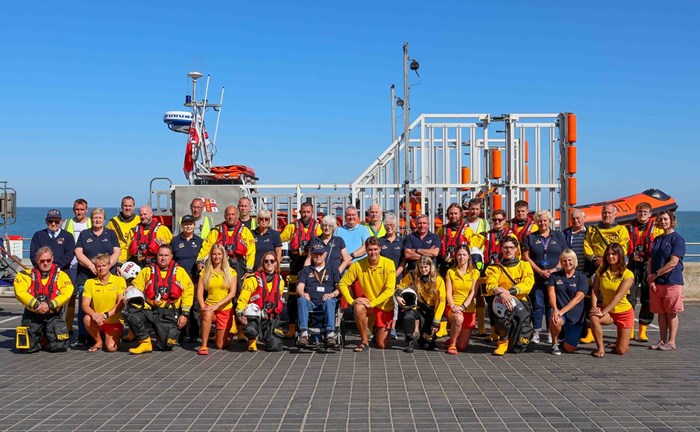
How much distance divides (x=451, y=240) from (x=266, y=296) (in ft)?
8.26

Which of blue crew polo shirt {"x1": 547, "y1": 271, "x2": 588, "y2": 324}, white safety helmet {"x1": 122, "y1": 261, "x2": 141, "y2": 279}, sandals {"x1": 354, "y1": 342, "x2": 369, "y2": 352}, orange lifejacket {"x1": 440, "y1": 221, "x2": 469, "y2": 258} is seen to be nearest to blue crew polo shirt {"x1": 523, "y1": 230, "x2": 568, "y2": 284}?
blue crew polo shirt {"x1": 547, "y1": 271, "x2": 588, "y2": 324}

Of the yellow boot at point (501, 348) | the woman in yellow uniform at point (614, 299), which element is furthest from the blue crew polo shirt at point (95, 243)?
the woman in yellow uniform at point (614, 299)

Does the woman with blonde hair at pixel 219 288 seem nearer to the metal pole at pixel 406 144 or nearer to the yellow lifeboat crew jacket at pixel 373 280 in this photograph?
the yellow lifeboat crew jacket at pixel 373 280

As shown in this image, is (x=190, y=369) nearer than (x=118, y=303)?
Yes

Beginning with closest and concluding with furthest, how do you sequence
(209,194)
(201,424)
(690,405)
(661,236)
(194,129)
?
(201,424), (690,405), (661,236), (209,194), (194,129)

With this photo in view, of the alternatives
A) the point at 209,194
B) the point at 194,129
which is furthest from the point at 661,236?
the point at 194,129

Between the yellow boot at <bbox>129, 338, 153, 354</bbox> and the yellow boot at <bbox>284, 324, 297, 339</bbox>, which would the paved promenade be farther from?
the yellow boot at <bbox>284, 324, 297, 339</bbox>

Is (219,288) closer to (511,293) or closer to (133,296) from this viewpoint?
(133,296)

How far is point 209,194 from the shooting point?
42.0 feet

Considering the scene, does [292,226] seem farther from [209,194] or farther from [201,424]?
[201,424]

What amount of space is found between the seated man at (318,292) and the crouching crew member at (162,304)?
136 cm

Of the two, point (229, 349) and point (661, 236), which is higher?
point (661, 236)

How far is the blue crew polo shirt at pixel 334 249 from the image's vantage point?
29.1ft

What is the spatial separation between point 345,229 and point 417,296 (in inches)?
59.9
